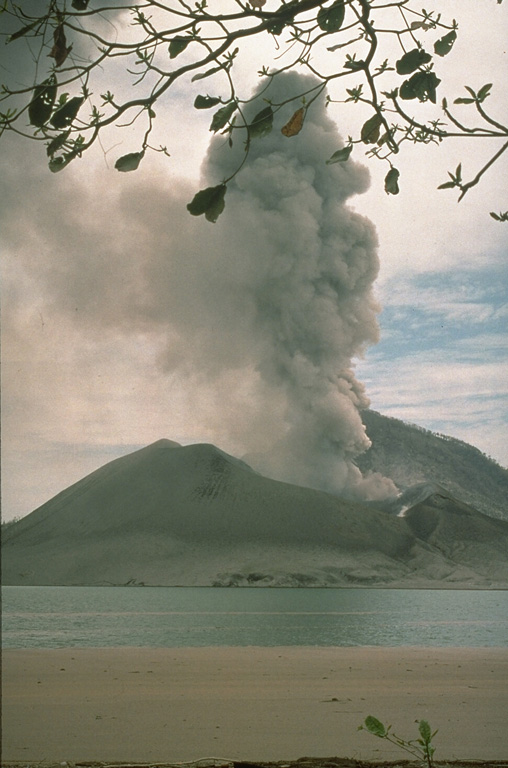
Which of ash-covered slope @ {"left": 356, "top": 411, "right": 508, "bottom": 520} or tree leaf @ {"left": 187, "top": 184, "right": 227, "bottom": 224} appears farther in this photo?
ash-covered slope @ {"left": 356, "top": 411, "right": 508, "bottom": 520}

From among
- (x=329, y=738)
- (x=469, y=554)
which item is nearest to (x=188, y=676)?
(x=329, y=738)

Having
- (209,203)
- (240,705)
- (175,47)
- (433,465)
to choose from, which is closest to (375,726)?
(209,203)

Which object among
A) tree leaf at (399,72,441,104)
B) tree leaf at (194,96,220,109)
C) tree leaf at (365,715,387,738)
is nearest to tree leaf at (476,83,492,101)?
tree leaf at (399,72,441,104)

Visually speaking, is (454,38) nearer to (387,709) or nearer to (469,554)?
(387,709)

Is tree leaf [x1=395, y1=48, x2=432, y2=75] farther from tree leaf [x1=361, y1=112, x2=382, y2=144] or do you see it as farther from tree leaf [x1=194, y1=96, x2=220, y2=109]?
tree leaf [x1=194, y1=96, x2=220, y2=109]

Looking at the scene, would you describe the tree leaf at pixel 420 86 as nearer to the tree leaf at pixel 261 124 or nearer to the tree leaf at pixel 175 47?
the tree leaf at pixel 261 124

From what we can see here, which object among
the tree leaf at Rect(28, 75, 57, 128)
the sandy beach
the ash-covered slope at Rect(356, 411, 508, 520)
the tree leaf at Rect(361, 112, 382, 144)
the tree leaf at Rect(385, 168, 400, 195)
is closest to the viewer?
the tree leaf at Rect(28, 75, 57, 128)

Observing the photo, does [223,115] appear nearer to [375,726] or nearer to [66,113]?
[66,113]
